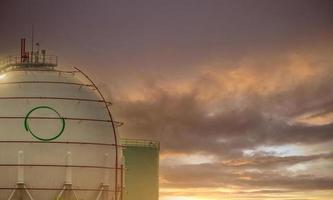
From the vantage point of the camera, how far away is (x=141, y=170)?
178 ft

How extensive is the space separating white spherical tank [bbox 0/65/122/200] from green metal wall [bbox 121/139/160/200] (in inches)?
392

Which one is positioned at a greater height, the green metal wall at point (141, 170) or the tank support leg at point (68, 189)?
the green metal wall at point (141, 170)

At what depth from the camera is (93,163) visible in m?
42.2

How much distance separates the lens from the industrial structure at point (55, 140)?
40938 millimetres

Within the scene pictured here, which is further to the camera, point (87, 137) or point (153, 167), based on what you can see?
point (153, 167)

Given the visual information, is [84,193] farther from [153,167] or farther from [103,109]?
[153,167]

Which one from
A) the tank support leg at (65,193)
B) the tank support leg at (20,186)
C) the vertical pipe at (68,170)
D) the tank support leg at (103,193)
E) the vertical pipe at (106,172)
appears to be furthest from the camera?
the vertical pipe at (106,172)

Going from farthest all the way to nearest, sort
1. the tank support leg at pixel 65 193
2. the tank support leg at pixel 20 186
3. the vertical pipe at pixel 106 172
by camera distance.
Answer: the vertical pipe at pixel 106 172
the tank support leg at pixel 65 193
the tank support leg at pixel 20 186

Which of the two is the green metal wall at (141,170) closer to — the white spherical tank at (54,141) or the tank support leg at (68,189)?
the white spherical tank at (54,141)

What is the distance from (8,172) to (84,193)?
170 inches

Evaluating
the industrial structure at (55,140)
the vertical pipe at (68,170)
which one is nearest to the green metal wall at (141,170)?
the industrial structure at (55,140)

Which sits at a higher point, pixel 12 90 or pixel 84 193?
pixel 12 90

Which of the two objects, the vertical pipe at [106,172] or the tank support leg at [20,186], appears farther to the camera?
the vertical pipe at [106,172]

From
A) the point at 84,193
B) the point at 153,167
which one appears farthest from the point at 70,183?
the point at 153,167
